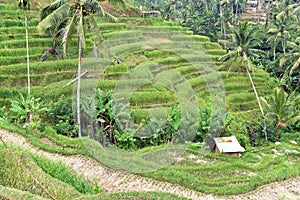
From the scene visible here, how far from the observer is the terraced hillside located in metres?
12.7

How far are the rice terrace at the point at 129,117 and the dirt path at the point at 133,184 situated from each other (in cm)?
3

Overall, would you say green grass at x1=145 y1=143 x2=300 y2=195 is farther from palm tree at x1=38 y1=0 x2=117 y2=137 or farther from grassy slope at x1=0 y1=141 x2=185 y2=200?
palm tree at x1=38 y1=0 x2=117 y2=137

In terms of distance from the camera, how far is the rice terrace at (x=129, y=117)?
6859 mm

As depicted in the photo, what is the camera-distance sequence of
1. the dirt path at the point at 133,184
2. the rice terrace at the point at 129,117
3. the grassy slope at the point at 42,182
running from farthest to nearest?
the rice terrace at the point at 129,117
the dirt path at the point at 133,184
the grassy slope at the point at 42,182

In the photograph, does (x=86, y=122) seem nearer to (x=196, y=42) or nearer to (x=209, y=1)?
(x=196, y=42)

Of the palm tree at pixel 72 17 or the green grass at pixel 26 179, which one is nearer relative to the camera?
the green grass at pixel 26 179

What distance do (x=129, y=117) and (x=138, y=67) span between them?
510 centimetres

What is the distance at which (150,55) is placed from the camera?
16.8 m

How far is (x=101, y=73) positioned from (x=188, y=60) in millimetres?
5743

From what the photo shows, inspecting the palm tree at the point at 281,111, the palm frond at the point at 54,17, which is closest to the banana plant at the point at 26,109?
the palm frond at the point at 54,17

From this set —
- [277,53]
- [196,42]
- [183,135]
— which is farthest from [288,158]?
[277,53]

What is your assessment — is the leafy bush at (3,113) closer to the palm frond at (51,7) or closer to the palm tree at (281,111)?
the palm frond at (51,7)

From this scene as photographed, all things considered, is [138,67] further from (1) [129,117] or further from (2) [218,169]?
(2) [218,169]

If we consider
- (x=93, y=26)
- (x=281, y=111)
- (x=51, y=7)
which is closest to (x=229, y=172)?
(x=93, y=26)
